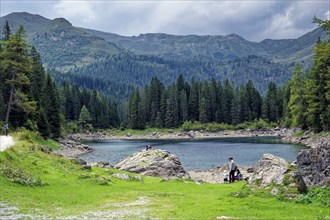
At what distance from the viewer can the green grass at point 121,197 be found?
67.2 ft

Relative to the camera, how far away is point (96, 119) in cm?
19700

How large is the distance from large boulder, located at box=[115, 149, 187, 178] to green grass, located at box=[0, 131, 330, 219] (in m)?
9.03

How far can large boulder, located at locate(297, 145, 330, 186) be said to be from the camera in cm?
2625

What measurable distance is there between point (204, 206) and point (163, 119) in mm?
166438

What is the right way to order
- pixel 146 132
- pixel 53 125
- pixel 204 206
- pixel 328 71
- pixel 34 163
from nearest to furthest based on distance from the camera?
pixel 204 206, pixel 34 163, pixel 328 71, pixel 53 125, pixel 146 132

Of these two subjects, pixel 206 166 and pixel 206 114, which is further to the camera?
pixel 206 114

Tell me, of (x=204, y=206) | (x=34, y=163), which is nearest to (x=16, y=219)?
(x=204, y=206)

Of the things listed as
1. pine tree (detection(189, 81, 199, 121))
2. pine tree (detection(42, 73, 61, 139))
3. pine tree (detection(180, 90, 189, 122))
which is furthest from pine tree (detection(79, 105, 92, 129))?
pine tree (detection(42, 73, 61, 139))

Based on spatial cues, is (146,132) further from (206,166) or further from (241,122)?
(206,166)

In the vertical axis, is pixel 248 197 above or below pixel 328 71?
below

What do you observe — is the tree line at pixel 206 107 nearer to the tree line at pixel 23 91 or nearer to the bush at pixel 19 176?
the tree line at pixel 23 91

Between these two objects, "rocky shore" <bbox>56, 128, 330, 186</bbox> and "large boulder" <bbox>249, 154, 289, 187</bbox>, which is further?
"large boulder" <bbox>249, 154, 289, 187</bbox>

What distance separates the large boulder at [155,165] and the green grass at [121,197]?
9.03 metres

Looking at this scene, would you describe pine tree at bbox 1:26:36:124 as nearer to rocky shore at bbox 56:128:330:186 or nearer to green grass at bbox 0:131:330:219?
rocky shore at bbox 56:128:330:186
